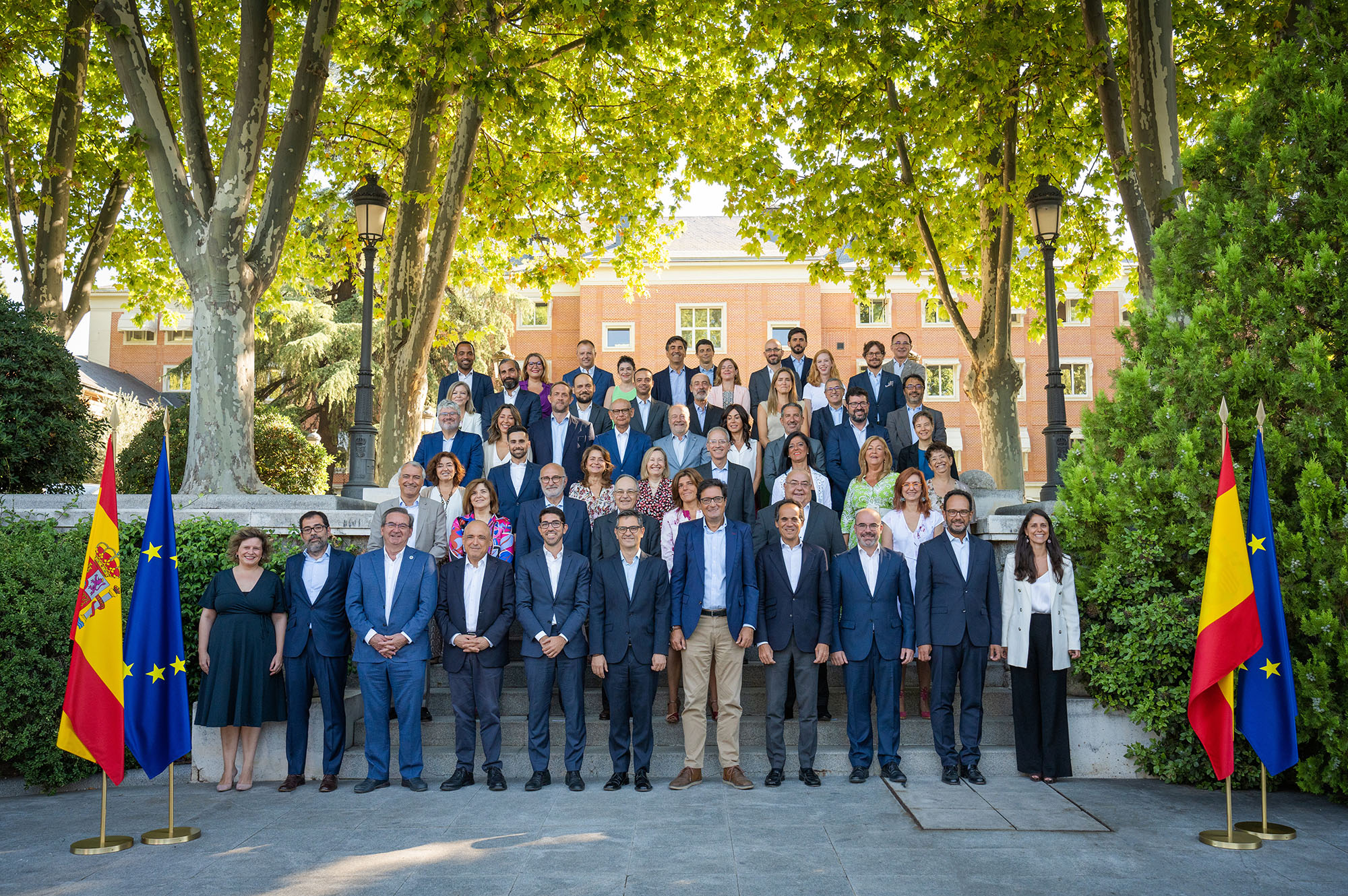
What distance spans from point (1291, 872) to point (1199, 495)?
2.86m

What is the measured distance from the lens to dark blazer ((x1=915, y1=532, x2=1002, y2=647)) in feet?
23.6

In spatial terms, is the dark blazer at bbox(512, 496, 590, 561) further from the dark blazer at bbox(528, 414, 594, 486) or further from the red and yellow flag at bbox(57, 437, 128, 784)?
the red and yellow flag at bbox(57, 437, 128, 784)

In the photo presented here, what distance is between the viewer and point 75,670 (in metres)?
5.98

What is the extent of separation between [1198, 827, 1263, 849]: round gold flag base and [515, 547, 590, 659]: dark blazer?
4.19 m

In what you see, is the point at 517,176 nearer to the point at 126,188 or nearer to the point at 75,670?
the point at 126,188

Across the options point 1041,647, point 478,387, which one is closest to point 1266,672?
point 1041,647

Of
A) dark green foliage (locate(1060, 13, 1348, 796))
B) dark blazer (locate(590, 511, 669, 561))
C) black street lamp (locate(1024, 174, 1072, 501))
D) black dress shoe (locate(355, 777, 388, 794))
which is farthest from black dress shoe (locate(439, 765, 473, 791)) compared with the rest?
black street lamp (locate(1024, 174, 1072, 501))

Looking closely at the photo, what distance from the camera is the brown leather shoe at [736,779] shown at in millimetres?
6895

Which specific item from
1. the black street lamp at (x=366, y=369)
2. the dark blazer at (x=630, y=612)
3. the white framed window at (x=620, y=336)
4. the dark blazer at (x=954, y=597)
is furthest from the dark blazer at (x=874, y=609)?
the white framed window at (x=620, y=336)

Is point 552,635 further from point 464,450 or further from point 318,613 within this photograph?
point 464,450

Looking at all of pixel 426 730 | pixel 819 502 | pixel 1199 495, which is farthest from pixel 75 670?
pixel 1199 495

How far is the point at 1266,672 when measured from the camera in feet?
19.7

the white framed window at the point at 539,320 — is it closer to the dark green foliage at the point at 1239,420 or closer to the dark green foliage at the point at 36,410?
the dark green foliage at the point at 36,410

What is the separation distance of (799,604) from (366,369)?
21.5ft
